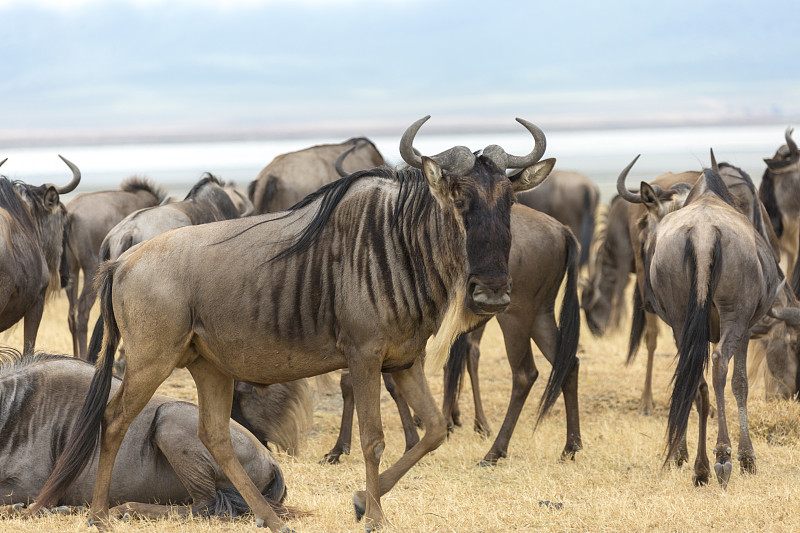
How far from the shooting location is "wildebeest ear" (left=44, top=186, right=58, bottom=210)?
341 inches

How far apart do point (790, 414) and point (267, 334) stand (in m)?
4.28

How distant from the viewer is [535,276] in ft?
21.8

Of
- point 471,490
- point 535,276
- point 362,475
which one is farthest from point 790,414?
point 362,475

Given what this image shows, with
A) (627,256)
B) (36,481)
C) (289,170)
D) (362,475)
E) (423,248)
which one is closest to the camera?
(423,248)

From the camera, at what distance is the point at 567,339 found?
22.0ft

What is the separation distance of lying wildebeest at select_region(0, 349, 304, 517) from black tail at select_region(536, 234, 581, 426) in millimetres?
2340

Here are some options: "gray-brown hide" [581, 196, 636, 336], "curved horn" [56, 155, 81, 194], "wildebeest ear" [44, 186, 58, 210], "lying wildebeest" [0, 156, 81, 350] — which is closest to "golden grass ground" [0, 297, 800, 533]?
"lying wildebeest" [0, 156, 81, 350]

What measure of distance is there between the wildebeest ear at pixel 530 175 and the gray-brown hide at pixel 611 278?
7142 millimetres

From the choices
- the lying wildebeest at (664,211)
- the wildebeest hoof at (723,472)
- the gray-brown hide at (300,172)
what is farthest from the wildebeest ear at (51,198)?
the wildebeest hoof at (723,472)

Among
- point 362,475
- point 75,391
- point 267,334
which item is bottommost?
point 362,475

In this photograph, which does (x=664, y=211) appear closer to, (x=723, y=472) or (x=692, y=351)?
(x=692, y=351)

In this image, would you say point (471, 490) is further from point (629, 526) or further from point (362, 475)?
point (629, 526)

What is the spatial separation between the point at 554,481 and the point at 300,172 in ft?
19.4

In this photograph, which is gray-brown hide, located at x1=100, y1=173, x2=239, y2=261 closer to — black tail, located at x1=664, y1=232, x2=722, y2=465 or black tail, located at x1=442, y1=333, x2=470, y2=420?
black tail, located at x1=442, y1=333, x2=470, y2=420
